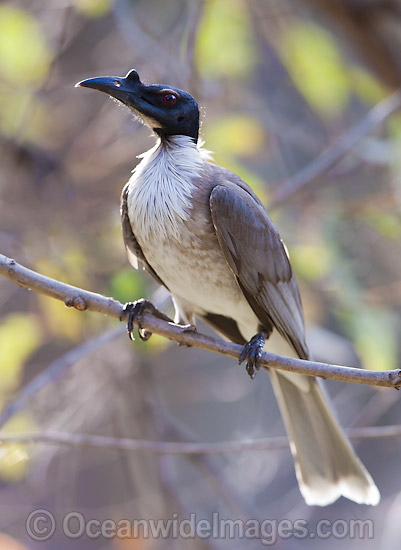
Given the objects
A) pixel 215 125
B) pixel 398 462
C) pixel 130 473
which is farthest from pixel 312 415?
pixel 398 462

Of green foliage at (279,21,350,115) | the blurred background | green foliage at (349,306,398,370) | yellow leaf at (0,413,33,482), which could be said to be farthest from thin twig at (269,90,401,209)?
yellow leaf at (0,413,33,482)

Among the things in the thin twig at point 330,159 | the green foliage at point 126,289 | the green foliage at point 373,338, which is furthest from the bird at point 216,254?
the thin twig at point 330,159

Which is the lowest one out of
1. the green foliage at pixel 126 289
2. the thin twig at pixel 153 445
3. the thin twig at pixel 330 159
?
the thin twig at pixel 153 445

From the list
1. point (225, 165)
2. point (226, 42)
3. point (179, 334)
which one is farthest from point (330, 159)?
point (179, 334)

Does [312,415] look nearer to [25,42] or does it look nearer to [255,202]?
[255,202]

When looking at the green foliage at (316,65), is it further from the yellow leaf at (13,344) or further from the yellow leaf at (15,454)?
the yellow leaf at (15,454)

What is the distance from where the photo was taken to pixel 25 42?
4.92 m

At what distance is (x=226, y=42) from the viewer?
526cm

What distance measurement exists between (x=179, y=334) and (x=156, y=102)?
113 centimetres

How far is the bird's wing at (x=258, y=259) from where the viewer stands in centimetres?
323

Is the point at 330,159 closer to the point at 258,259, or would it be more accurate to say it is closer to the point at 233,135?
the point at 233,135

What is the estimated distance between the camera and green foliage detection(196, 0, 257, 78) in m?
5.00

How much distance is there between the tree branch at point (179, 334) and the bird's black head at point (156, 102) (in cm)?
86

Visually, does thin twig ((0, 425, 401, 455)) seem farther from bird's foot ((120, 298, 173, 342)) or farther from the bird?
bird's foot ((120, 298, 173, 342))
